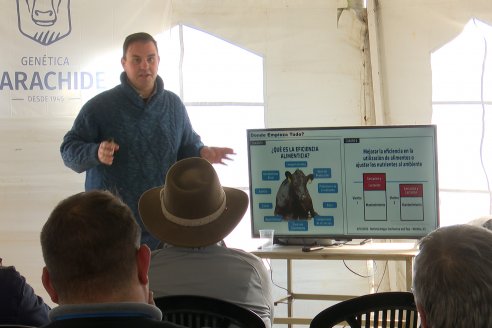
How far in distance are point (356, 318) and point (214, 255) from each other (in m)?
0.45

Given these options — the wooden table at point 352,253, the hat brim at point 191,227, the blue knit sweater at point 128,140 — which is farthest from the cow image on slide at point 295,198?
the hat brim at point 191,227

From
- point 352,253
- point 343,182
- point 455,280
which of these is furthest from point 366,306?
point 343,182

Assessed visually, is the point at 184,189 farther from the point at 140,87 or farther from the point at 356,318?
the point at 140,87

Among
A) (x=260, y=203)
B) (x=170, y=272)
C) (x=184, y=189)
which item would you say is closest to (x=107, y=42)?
(x=260, y=203)

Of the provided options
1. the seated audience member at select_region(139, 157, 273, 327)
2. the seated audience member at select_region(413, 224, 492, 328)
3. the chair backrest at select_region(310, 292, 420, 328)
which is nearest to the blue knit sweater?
the seated audience member at select_region(139, 157, 273, 327)

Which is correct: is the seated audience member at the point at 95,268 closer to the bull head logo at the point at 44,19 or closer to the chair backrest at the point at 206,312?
the chair backrest at the point at 206,312

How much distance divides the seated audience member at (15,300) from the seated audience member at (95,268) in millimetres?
719

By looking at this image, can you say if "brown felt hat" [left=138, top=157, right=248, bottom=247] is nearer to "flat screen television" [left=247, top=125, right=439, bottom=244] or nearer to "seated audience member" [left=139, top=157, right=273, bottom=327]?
"seated audience member" [left=139, top=157, right=273, bottom=327]

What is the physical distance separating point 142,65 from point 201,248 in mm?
1736

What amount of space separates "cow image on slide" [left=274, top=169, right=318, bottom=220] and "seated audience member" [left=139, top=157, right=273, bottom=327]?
3.97 feet

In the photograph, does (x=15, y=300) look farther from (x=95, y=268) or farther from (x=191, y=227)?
(x=95, y=268)

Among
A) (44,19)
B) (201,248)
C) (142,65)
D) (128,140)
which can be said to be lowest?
(201,248)

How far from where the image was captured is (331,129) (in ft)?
12.4

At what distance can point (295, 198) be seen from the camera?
3.84 m
